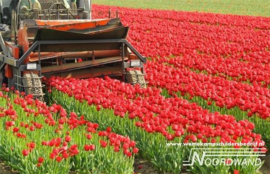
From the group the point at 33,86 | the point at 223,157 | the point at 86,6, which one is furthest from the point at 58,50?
the point at 223,157

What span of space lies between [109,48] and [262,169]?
4456 millimetres

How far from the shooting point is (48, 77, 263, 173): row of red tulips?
650cm

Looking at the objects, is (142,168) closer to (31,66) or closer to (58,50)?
(31,66)

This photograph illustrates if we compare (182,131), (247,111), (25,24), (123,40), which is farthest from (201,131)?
(25,24)

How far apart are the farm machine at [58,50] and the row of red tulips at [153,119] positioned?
0.57 meters

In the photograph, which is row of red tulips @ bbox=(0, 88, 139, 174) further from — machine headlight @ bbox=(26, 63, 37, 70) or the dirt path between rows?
machine headlight @ bbox=(26, 63, 37, 70)

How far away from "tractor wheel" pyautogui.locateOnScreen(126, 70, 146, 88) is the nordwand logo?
14.5 feet

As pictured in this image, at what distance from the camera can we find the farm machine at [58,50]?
9664 millimetres

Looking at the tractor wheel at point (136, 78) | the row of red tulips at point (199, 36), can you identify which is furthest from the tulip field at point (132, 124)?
the row of red tulips at point (199, 36)

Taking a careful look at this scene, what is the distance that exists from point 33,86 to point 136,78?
7.09 feet

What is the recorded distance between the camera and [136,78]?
34.9 ft

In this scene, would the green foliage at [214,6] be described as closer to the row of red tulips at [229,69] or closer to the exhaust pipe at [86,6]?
the row of red tulips at [229,69]

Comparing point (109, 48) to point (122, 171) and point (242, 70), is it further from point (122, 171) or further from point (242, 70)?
point (122, 171)

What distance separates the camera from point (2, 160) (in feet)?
22.2
